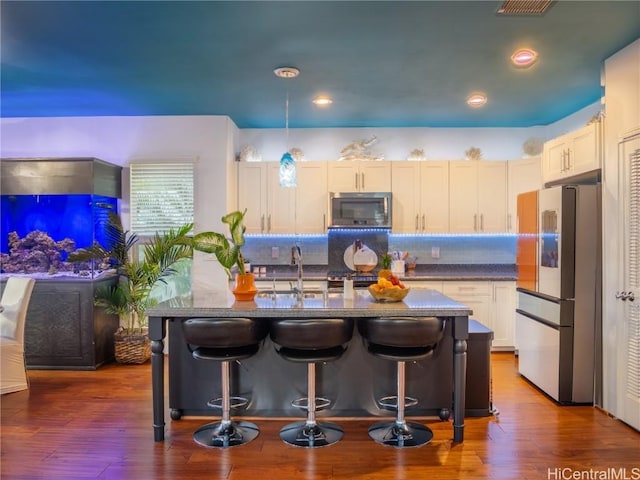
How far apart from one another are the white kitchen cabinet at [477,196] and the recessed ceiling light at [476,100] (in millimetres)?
920

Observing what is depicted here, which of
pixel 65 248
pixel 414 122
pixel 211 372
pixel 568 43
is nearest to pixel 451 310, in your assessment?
pixel 211 372

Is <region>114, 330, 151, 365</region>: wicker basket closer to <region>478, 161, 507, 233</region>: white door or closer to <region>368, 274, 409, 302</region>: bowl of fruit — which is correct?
<region>368, 274, 409, 302</region>: bowl of fruit

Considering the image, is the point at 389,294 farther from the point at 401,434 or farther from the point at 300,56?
the point at 300,56

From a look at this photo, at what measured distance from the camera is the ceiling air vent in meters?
2.62

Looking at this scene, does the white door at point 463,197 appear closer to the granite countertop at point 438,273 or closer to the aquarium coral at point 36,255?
the granite countertop at point 438,273

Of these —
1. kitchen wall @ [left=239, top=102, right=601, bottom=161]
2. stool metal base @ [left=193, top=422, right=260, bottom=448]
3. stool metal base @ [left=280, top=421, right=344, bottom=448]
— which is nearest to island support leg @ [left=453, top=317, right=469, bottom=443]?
stool metal base @ [left=280, top=421, right=344, bottom=448]

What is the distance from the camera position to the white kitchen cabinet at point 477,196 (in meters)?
5.56

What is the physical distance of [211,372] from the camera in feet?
11.2

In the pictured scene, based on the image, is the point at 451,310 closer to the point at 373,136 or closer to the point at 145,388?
the point at 145,388

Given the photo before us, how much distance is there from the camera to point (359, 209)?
5.44 m

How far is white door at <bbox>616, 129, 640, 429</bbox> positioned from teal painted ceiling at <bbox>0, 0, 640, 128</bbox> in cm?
90

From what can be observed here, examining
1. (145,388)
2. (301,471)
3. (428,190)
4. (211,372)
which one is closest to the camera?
(301,471)

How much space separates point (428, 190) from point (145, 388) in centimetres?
382

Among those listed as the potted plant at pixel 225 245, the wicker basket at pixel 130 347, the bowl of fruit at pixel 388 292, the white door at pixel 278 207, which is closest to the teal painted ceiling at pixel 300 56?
the white door at pixel 278 207
